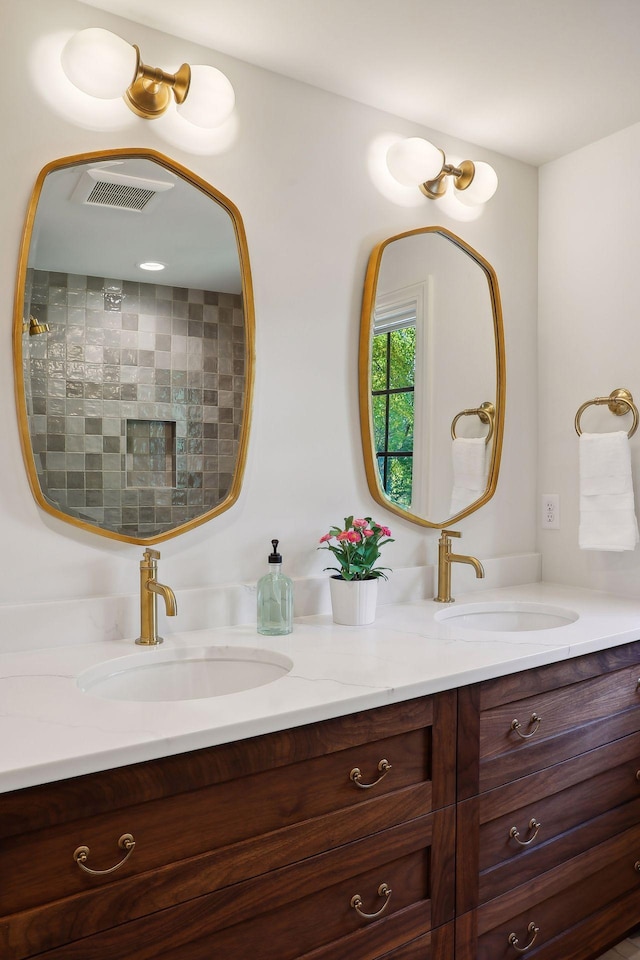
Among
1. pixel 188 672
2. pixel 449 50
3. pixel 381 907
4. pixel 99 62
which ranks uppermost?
pixel 449 50

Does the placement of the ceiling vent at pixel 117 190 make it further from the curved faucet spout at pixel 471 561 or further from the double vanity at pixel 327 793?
the curved faucet spout at pixel 471 561

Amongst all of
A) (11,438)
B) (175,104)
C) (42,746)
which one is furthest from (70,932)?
(175,104)

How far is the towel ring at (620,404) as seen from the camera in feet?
7.35

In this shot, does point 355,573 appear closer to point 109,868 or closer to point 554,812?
point 554,812

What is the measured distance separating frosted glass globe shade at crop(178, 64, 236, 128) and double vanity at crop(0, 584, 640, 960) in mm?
1263

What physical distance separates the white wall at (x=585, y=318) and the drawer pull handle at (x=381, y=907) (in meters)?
1.29

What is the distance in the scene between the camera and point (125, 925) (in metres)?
1.09

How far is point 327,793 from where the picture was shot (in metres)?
1.30

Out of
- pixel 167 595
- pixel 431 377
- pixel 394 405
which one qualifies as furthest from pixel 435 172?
pixel 167 595

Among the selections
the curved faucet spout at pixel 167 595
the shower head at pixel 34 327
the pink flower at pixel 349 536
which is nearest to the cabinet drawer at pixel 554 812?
the pink flower at pixel 349 536

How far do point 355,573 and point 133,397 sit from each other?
71 cm

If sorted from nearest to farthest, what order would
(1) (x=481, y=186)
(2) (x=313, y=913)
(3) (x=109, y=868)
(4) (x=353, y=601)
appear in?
(3) (x=109, y=868)
(2) (x=313, y=913)
(4) (x=353, y=601)
(1) (x=481, y=186)

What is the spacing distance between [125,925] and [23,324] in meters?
1.18

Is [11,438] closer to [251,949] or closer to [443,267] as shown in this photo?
[251,949]
